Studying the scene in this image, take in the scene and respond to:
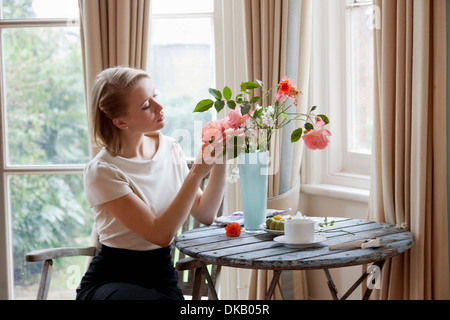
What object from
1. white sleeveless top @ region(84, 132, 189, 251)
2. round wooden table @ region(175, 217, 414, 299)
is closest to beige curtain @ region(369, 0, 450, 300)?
round wooden table @ region(175, 217, 414, 299)

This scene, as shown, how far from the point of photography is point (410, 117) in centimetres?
228

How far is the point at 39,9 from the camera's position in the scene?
300 centimetres

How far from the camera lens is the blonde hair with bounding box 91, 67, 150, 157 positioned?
82.8 inches

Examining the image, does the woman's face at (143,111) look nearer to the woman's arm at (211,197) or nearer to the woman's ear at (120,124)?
the woman's ear at (120,124)

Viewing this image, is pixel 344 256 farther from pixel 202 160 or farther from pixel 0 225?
pixel 0 225

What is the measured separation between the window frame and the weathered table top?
63 cm

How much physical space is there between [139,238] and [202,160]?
0.36 m

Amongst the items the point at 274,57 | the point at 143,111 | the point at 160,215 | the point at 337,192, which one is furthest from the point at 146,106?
the point at 337,192

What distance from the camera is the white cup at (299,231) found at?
196 cm

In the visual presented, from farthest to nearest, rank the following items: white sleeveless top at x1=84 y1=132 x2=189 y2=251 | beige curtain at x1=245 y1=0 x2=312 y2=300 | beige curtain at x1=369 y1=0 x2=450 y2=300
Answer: beige curtain at x1=245 y1=0 x2=312 y2=300 → beige curtain at x1=369 y1=0 x2=450 y2=300 → white sleeveless top at x1=84 y1=132 x2=189 y2=251

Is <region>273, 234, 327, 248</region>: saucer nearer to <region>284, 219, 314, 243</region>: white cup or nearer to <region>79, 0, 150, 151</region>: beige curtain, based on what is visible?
<region>284, 219, 314, 243</region>: white cup

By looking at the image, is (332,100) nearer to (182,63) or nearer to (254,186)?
(182,63)

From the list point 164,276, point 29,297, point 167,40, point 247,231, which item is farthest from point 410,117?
point 29,297

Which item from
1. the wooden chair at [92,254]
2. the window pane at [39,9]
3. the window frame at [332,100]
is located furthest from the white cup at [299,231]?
the window pane at [39,9]
